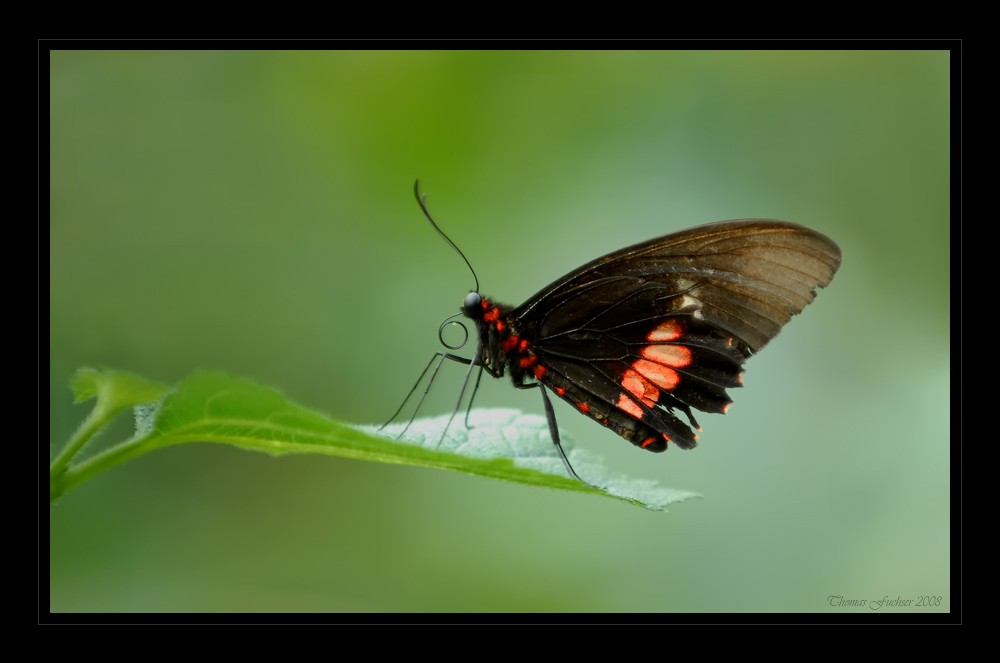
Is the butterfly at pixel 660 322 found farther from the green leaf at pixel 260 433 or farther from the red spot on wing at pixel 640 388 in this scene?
the green leaf at pixel 260 433

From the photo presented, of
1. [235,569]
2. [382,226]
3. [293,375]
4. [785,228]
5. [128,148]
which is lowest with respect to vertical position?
[235,569]

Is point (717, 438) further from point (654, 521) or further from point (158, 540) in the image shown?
point (158, 540)

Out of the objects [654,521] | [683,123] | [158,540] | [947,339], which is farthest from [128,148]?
[947,339]

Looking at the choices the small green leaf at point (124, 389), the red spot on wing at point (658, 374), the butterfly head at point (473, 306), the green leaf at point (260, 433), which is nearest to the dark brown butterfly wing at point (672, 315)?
the red spot on wing at point (658, 374)

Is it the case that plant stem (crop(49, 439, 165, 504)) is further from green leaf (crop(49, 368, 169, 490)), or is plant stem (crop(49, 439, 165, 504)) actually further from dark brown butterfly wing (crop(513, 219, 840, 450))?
dark brown butterfly wing (crop(513, 219, 840, 450))

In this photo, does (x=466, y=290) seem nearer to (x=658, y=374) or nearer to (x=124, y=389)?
(x=658, y=374)

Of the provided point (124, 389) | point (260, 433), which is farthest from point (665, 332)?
point (124, 389)
